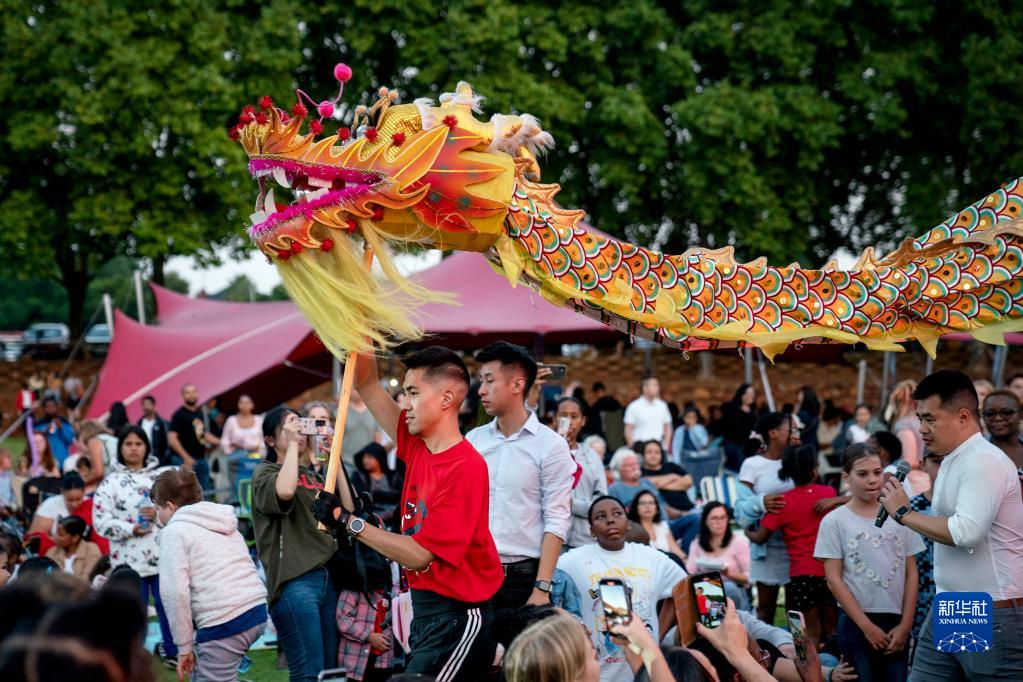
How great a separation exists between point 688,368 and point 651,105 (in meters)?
5.53

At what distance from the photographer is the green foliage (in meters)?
21.2

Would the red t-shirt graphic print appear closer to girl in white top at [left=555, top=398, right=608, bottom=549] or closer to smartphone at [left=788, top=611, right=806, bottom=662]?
smartphone at [left=788, top=611, right=806, bottom=662]

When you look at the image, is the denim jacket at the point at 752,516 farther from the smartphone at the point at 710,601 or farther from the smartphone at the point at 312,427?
the smartphone at the point at 710,601

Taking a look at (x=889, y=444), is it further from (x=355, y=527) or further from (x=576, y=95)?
(x=576, y=95)

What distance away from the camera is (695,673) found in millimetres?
3785

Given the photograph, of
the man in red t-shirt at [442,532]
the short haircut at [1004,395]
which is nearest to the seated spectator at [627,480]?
the short haircut at [1004,395]

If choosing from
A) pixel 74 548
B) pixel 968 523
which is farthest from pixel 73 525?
pixel 968 523

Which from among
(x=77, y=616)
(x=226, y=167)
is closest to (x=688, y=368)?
(x=226, y=167)

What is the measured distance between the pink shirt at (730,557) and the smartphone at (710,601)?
12.6 ft

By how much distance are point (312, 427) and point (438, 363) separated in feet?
4.36

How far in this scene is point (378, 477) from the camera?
940cm

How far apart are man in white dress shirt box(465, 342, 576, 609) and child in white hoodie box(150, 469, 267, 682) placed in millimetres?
1179

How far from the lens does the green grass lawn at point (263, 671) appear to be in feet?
24.3

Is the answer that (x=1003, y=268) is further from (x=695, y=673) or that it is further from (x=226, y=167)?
(x=226, y=167)
